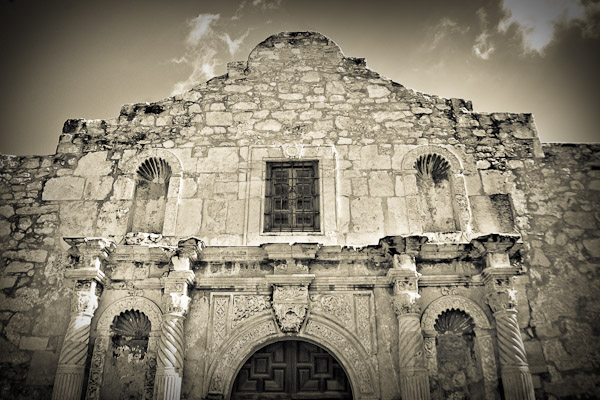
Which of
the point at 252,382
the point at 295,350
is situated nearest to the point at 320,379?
the point at 295,350

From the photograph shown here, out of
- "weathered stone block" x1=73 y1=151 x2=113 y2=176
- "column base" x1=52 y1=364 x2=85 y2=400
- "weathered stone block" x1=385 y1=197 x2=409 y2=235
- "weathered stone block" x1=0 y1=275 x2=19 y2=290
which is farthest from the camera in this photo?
"weathered stone block" x1=73 y1=151 x2=113 y2=176

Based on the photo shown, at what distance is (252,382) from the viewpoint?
579 cm

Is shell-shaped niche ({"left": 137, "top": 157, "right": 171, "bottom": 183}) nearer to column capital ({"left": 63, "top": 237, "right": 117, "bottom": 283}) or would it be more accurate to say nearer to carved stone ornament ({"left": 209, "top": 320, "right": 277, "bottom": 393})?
column capital ({"left": 63, "top": 237, "right": 117, "bottom": 283})

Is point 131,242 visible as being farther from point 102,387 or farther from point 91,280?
point 102,387

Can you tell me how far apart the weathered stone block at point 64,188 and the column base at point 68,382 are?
8.15 feet

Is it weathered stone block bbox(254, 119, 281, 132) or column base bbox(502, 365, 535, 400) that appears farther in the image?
weathered stone block bbox(254, 119, 281, 132)

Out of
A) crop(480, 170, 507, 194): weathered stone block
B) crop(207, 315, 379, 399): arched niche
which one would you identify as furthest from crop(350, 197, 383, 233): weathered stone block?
crop(480, 170, 507, 194): weathered stone block

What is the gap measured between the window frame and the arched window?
4.96 ft

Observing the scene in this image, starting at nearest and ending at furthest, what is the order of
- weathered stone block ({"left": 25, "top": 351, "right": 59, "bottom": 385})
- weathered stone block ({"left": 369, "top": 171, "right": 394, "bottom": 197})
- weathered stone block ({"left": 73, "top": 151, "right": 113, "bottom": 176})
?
weathered stone block ({"left": 25, "top": 351, "right": 59, "bottom": 385}) < weathered stone block ({"left": 369, "top": 171, "right": 394, "bottom": 197}) < weathered stone block ({"left": 73, "top": 151, "right": 113, "bottom": 176})

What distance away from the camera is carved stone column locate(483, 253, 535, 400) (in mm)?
5176

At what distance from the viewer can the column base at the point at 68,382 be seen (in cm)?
524

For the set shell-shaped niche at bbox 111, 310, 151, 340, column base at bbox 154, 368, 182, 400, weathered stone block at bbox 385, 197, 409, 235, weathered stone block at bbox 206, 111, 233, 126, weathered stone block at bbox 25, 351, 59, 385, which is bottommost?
column base at bbox 154, 368, 182, 400

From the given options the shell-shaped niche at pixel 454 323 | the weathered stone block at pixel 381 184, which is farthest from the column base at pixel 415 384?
the weathered stone block at pixel 381 184

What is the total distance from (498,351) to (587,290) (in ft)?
5.07
